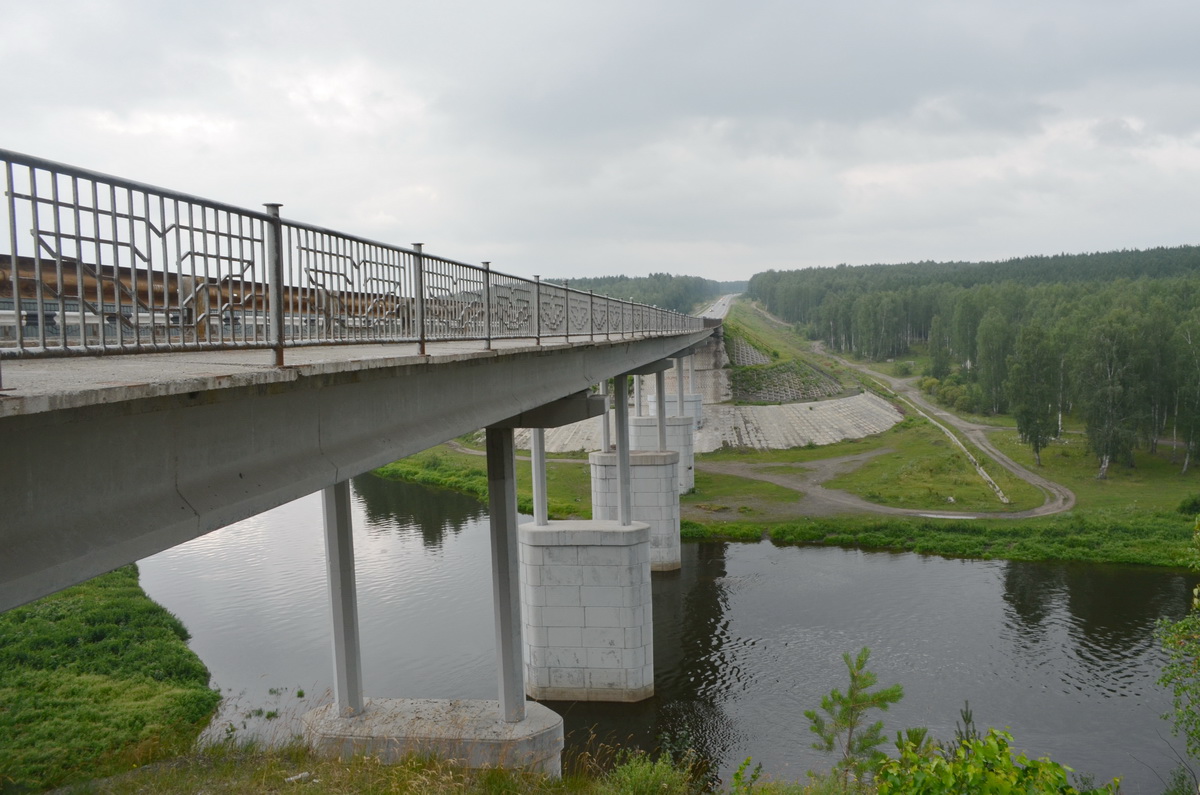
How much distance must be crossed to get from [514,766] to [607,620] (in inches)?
279

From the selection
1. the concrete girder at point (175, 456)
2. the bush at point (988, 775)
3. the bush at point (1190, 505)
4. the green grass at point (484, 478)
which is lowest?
the bush at point (1190, 505)

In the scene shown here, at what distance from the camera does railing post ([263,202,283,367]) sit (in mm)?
5910

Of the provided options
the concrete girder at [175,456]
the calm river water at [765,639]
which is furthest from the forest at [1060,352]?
the concrete girder at [175,456]

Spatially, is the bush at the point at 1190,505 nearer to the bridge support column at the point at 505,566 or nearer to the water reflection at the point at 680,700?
the water reflection at the point at 680,700

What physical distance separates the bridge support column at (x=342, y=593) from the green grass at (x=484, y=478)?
80.4 ft

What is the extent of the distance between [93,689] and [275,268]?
674 inches

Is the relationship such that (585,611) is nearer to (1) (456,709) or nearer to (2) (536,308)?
(1) (456,709)

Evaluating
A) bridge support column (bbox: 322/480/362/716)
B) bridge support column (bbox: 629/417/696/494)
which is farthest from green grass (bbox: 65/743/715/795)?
bridge support column (bbox: 629/417/696/494)

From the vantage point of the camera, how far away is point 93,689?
733 inches

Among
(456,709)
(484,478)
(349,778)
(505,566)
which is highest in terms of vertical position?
(505,566)

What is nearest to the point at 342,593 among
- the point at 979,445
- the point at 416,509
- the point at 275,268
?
the point at 275,268

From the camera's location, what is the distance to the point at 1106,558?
30.6 m

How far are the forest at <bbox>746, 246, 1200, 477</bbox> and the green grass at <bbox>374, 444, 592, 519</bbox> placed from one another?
25.3 meters

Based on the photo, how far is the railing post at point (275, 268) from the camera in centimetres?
591
